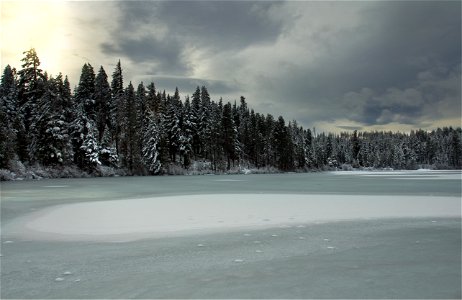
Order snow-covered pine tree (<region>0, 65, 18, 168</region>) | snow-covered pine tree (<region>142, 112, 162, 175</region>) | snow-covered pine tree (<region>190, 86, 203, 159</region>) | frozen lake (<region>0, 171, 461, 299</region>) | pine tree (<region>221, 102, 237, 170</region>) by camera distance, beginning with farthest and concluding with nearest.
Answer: pine tree (<region>221, 102, 237, 170</region>), snow-covered pine tree (<region>190, 86, 203, 159</region>), snow-covered pine tree (<region>142, 112, 162, 175</region>), snow-covered pine tree (<region>0, 65, 18, 168</region>), frozen lake (<region>0, 171, 461, 299</region>)

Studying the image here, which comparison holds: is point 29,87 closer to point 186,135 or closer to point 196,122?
point 186,135

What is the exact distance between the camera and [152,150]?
67062 mm

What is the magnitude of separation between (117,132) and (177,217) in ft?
203

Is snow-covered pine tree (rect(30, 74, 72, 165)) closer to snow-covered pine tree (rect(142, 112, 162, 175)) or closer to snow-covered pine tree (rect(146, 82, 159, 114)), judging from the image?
snow-covered pine tree (rect(142, 112, 162, 175))

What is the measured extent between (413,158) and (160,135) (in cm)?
15256

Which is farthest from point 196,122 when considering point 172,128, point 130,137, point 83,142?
point 83,142

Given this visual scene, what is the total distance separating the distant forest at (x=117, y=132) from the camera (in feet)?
170

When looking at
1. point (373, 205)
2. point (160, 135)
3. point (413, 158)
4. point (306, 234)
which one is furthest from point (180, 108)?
point (413, 158)

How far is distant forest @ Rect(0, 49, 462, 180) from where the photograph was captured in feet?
170

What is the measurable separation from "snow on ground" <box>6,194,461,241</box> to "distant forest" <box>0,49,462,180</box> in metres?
34.7

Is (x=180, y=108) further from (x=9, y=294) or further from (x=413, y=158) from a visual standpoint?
(x=413, y=158)

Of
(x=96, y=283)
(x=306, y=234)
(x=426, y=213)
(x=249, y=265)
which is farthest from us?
(x=426, y=213)

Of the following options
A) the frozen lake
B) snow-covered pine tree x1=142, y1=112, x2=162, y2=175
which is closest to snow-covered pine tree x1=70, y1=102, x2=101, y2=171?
snow-covered pine tree x1=142, y1=112, x2=162, y2=175

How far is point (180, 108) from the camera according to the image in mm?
84750
